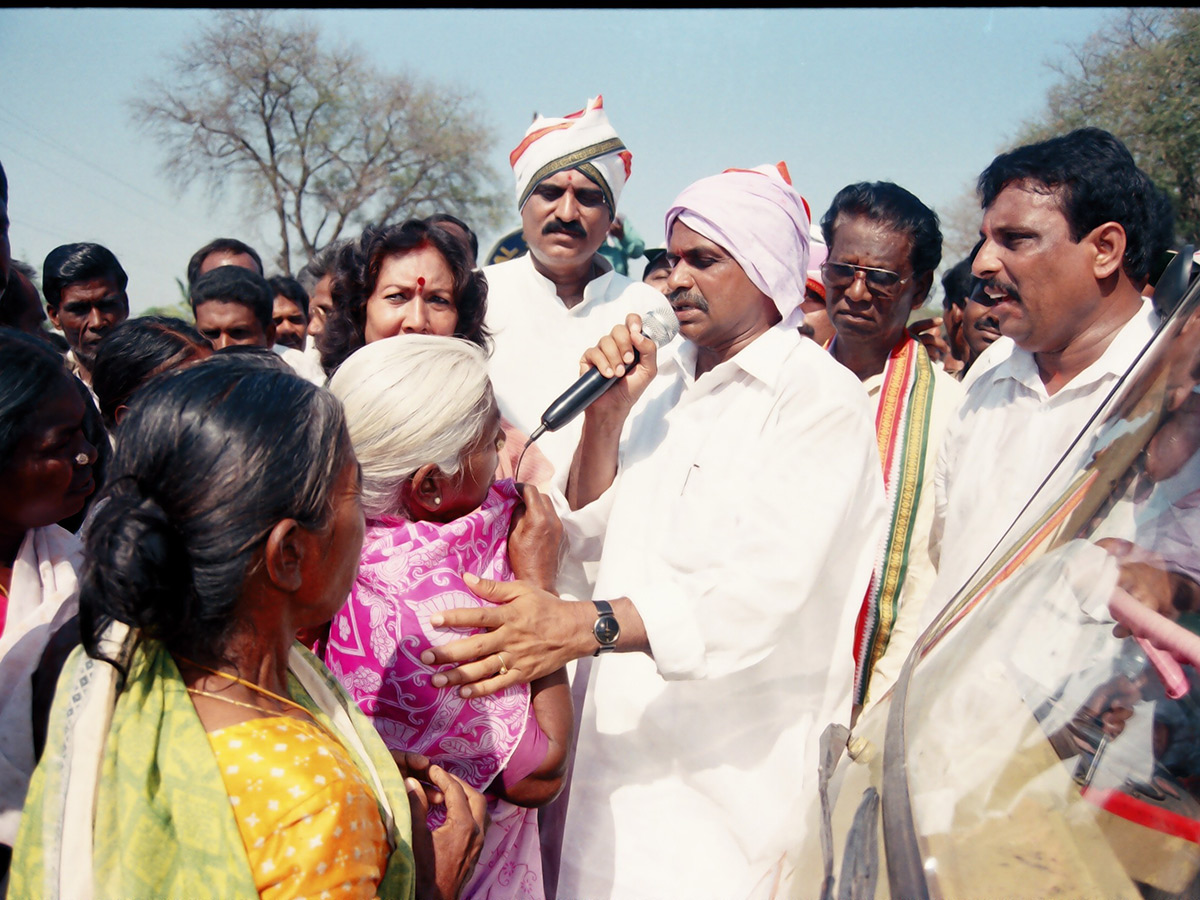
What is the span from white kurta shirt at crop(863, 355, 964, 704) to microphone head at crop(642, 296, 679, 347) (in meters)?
1.10

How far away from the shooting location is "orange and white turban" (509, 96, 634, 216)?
11.9 ft

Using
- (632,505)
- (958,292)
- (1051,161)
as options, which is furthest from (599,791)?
(958,292)

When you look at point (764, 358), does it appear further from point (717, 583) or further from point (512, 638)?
point (512, 638)

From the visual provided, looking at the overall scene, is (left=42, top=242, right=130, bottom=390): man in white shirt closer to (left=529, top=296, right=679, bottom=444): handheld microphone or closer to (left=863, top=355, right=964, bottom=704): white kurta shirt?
(left=529, top=296, right=679, bottom=444): handheld microphone

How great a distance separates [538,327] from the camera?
141 inches

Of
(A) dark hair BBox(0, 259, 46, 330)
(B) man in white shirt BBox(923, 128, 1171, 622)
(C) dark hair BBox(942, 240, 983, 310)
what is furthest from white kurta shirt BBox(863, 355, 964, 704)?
(A) dark hair BBox(0, 259, 46, 330)

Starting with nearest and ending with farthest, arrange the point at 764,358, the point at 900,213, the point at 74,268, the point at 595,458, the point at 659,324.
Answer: the point at 764,358 < the point at 659,324 < the point at 595,458 < the point at 900,213 < the point at 74,268

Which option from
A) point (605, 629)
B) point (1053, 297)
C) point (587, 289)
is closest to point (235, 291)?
point (587, 289)

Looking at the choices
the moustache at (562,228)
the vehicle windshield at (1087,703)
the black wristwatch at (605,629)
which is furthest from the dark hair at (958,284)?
the vehicle windshield at (1087,703)

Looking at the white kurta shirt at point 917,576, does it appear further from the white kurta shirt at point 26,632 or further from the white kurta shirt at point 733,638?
the white kurta shirt at point 26,632

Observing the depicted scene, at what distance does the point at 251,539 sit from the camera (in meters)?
1.19

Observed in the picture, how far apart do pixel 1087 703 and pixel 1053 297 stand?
1.66 meters

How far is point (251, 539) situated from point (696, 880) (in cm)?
139

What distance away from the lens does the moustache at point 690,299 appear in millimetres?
2297
